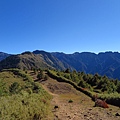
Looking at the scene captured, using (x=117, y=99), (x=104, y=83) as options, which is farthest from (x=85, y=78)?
(x=117, y=99)

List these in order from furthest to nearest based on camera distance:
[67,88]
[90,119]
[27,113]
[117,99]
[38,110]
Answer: [67,88] → [117,99] → [90,119] → [38,110] → [27,113]

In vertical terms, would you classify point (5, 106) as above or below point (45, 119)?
above

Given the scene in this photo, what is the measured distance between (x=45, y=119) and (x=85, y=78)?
47148 mm

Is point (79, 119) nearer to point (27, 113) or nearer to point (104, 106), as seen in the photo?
point (27, 113)

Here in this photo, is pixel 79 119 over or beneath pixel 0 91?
beneath

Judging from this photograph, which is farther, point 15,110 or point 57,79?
point 57,79

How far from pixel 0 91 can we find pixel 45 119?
8074 mm

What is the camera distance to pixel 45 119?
581 inches

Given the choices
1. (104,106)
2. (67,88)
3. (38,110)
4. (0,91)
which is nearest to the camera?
(38,110)

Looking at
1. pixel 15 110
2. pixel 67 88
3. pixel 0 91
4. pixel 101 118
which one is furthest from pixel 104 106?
pixel 67 88

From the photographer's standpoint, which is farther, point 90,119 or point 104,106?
point 104,106

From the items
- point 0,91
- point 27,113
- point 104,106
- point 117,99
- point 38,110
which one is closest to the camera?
point 27,113

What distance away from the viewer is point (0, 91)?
20922 millimetres

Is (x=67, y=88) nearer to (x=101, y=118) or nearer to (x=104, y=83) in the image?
(x=104, y=83)
